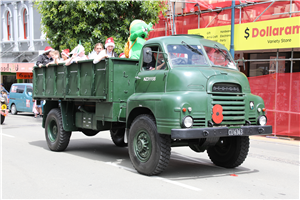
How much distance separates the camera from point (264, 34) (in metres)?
14.5

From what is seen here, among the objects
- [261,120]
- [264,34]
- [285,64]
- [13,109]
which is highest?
[264,34]

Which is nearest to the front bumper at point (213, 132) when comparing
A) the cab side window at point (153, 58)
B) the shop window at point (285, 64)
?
the cab side window at point (153, 58)

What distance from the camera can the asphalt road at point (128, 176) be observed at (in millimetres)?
5469

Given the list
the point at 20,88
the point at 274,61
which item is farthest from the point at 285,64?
the point at 20,88

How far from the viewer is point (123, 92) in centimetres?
738

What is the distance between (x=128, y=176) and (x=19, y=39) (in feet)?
96.9

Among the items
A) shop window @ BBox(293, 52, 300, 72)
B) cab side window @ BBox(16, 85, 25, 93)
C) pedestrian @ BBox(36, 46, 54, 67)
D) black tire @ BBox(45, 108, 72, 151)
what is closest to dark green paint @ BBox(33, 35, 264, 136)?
black tire @ BBox(45, 108, 72, 151)

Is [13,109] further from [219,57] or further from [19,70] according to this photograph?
[219,57]

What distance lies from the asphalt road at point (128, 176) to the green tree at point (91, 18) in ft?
25.4

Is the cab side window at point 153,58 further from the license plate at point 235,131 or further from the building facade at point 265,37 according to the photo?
the building facade at point 265,37

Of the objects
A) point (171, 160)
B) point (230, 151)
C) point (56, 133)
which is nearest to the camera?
point (230, 151)

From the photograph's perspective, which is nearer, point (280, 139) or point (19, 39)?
point (280, 139)

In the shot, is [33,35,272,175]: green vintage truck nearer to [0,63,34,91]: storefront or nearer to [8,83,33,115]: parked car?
[8,83,33,115]: parked car

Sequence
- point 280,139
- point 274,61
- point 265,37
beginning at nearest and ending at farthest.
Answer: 1. point 280,139
2. point 265,37
3. point 274,61
